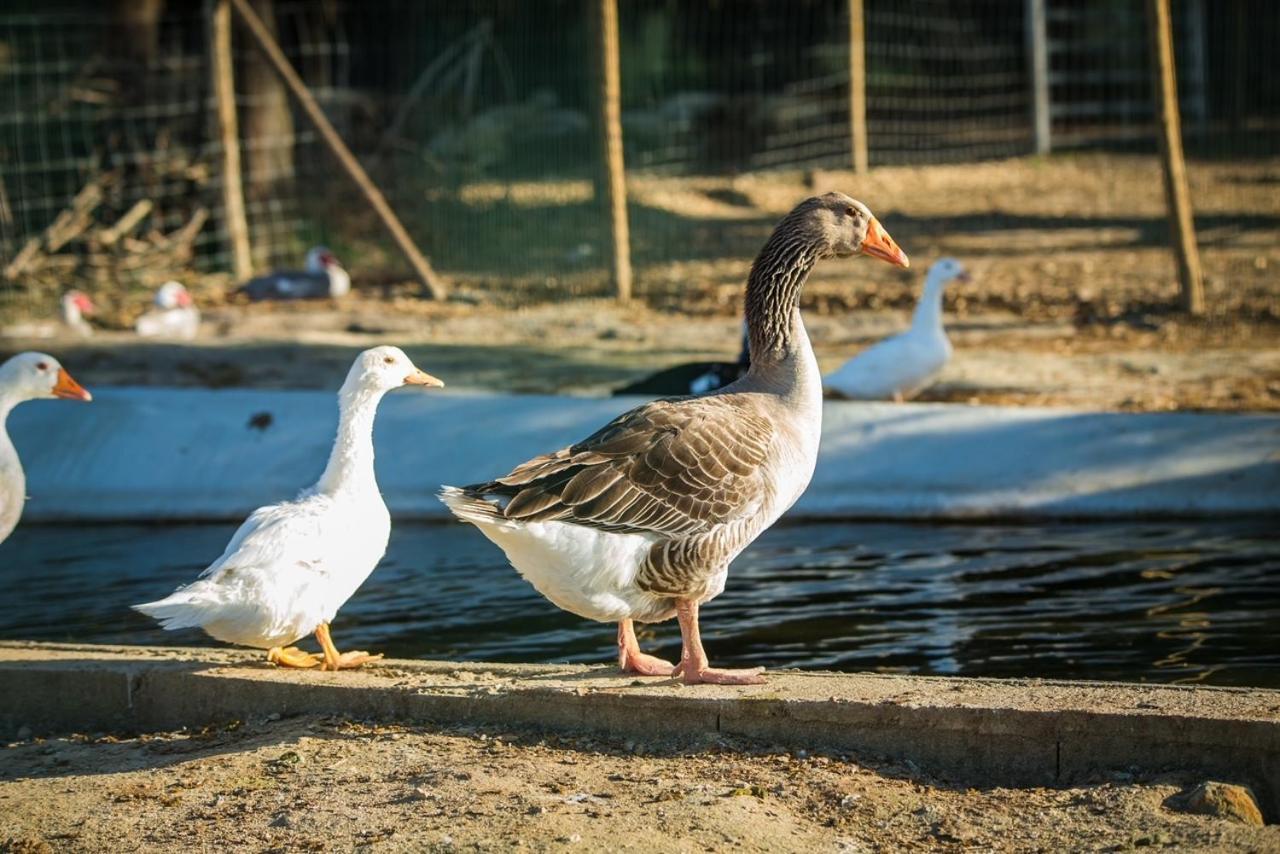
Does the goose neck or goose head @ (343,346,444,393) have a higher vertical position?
the goose neck

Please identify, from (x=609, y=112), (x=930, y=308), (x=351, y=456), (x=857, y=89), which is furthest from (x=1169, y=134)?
(x=351, y=456)

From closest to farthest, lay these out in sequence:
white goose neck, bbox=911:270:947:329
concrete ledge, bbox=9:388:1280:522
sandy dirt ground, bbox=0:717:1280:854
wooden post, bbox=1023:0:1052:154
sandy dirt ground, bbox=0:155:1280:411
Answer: sandy dirt ground, bbox=0:717:1280:854, concrete ledge, bbox=9:388:1280:522, white goose neck, bbox=911:270:947:329, sandy dirt ground, bbox=0:155:1280:411, wooden post, bbox=1023:0:1052:154

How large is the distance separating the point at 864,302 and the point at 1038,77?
9438 millimetres

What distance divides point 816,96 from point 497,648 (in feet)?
60.7

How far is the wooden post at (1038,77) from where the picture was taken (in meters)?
23.2

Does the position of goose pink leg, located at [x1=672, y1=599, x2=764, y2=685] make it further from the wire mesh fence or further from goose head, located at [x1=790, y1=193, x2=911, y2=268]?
the wire mesh fence

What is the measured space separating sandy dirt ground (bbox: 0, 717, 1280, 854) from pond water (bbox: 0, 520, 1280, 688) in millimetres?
1770

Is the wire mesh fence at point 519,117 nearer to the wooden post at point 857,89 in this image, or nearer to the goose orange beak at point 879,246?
the wooden post at point 857,89

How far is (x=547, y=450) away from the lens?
10023mm

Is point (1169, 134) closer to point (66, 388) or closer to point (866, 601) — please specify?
point (866, 601)

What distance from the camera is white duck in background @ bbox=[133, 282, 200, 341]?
46.6 feet

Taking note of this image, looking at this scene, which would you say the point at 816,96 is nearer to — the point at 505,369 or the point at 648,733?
the point at 505,369

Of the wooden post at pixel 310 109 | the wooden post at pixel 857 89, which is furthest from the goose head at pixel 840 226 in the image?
the wooden post at pixel 857 89

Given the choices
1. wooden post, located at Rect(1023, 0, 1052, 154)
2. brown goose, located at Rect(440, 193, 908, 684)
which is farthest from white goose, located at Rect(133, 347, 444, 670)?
wooden post, located at Rect(1023, 0, 1052, 154)
